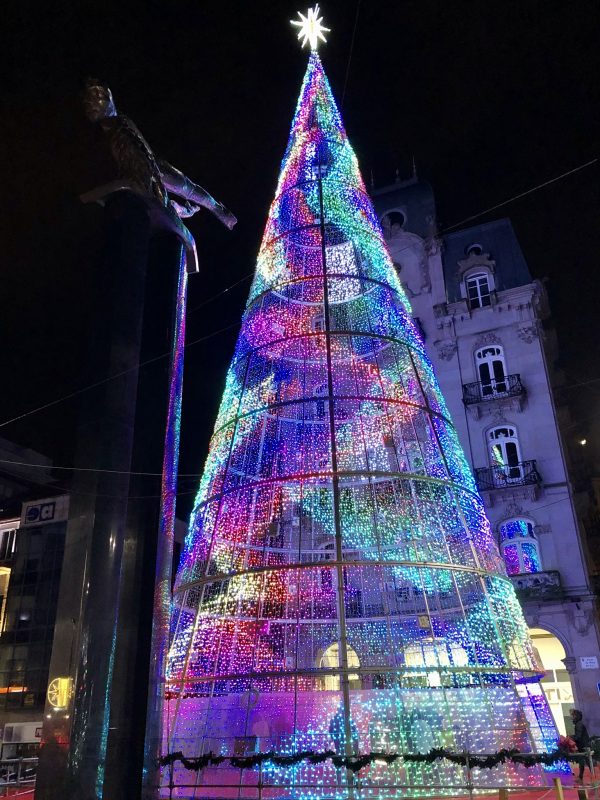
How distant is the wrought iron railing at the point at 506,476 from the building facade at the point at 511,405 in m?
0.04

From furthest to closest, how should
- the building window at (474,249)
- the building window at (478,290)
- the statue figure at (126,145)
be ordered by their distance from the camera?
the building window at (474,249)
the building window at (478,290)
the statue figure at (126,145)

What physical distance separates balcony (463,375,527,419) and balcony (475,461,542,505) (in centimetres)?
240

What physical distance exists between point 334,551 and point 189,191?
24.8 feet

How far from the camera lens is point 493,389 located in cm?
2559

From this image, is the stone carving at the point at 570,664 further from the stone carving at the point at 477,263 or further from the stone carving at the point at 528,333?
the stone carving at the point at 477,263

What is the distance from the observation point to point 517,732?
26.8 ft

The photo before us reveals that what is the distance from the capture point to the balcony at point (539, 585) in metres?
21.5

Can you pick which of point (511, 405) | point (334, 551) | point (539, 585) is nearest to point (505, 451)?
point (511, 405)

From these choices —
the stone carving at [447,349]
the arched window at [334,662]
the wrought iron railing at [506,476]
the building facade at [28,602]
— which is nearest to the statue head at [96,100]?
the arched window at [334,662]

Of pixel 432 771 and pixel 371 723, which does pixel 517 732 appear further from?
pixel 371 723

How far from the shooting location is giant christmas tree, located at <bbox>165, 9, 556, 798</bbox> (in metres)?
8.16

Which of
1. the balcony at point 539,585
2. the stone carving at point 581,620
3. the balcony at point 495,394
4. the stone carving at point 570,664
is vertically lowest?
the stone carving at point 570,664

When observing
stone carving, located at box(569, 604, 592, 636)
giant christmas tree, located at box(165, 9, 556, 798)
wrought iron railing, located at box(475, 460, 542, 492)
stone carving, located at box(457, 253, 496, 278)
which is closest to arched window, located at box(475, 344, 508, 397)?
wrought iron railing, located at box(475, 460, 542, 492)

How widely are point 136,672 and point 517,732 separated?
513cm
